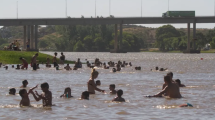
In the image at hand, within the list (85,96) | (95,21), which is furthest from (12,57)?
(95,21)

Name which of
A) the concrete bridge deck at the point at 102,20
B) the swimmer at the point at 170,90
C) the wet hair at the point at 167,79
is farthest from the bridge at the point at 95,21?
the wet hair at the point at 167,79

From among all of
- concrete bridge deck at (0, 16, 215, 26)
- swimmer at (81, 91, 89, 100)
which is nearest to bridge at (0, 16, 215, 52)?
concrete bridge deck at (0, 16, 215, 26)

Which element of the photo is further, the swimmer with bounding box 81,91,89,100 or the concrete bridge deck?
the concrete bridge deck

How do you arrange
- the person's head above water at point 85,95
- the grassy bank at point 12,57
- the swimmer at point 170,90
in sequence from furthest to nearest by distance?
the grassy bank at point 12,57
the person's head above water at point 85,95
the swimmer at point 170,90

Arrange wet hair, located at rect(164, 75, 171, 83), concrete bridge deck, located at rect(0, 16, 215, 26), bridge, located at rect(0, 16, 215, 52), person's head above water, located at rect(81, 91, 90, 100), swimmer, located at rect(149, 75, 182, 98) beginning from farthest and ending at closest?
1. bridge, located at rect(0, 16, 215, 52)
2. concrete bridge deck, located at rect(0, 16, 215, 26)
3. person's head above water, located at rect(81, 91, 90, 100)
4. swimmer, located at rect(149, 75, 182, 98)
5. wet hair, located at rect(164, 75, 171, 83)

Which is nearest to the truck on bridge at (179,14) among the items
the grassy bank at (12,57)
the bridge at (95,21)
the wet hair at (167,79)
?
the bridge at (95,21)

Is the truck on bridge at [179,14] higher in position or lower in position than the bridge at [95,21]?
higher

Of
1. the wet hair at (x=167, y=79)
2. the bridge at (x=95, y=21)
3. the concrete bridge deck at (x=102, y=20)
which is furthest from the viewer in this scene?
the bridge at (x=95, y=21)

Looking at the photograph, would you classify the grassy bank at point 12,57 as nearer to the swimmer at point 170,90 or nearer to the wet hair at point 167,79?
the swimmer at point 170,90

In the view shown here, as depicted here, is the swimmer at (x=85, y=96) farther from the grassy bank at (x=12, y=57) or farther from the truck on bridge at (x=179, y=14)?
the truck on bridge at (x=179, y=14)

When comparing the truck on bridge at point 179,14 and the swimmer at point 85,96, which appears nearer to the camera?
the swimmer at point 85,96

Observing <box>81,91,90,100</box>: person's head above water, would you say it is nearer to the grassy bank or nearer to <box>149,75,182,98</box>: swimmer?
<box>149,75,182,98</box>: swimmer

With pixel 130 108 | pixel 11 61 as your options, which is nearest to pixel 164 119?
pixel 130 108

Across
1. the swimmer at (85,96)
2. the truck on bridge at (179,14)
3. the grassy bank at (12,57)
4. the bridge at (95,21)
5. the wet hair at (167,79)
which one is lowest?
the swimmer at (85,96)
